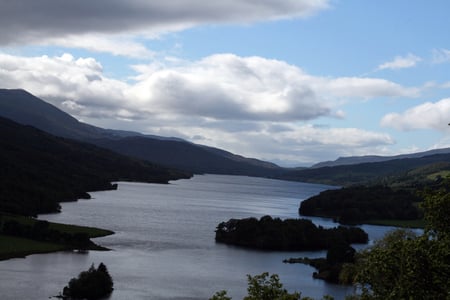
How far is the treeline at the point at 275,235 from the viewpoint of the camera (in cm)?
16388

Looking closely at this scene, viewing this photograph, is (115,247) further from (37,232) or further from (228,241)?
(228,241)

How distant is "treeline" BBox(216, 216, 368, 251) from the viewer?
6452 inches

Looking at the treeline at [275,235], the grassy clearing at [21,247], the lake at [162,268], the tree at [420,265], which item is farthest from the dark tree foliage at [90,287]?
the treeline at [275,235]

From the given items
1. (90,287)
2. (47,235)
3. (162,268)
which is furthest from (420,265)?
(47,235)

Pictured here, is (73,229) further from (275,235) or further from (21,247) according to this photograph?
(275,235)

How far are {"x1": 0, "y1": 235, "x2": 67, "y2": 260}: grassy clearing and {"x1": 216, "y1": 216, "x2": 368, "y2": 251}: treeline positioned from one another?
153 feet

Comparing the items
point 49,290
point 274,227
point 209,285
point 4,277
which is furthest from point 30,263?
point 274,227

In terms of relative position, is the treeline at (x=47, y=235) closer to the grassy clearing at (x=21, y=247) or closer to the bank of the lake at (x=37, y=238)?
the bank of the lake at (x=37, y=238)

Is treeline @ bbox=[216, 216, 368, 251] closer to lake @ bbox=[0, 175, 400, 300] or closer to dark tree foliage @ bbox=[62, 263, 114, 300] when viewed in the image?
lake @ bbox=[0, 175, 400, 300]

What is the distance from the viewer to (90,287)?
293 ft

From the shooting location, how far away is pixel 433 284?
28.0 metres

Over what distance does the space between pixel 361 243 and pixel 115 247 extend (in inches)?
2790

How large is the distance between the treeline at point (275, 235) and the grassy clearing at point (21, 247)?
4657 centimetres

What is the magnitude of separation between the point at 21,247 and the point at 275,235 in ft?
216
